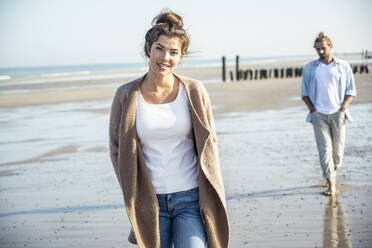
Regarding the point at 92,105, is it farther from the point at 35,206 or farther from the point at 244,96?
the point at 35,206

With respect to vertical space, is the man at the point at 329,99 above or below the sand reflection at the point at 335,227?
above

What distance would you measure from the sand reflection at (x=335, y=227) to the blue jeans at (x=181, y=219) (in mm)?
2177

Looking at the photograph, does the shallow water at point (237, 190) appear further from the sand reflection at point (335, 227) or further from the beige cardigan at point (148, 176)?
the beige cardigan at point (148, 176)

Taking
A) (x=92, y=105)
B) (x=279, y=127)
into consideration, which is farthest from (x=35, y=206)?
(x=92, y=105)

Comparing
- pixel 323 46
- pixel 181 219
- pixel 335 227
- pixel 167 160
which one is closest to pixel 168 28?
pixel 167 160

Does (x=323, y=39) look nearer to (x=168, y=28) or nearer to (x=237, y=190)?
(x=237, y=190)

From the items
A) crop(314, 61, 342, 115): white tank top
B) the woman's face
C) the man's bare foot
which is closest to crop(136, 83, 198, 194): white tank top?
the woman's face

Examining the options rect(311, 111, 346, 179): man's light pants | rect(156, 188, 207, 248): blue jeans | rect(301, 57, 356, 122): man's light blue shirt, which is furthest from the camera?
rect(301, 57, 356, 122): man's light blue shirt

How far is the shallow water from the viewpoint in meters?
5.19

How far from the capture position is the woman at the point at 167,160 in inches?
119

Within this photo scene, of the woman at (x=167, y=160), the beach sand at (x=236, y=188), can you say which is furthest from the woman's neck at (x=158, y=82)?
the beach sand at (x=236, y=188)

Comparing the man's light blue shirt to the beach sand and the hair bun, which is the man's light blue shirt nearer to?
the beach sand

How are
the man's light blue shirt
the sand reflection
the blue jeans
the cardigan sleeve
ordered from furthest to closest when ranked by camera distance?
the man's light blue shirt < the sand reflection < the cardigan sleeve < the blue jeans

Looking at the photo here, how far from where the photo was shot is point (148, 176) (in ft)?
9.89
